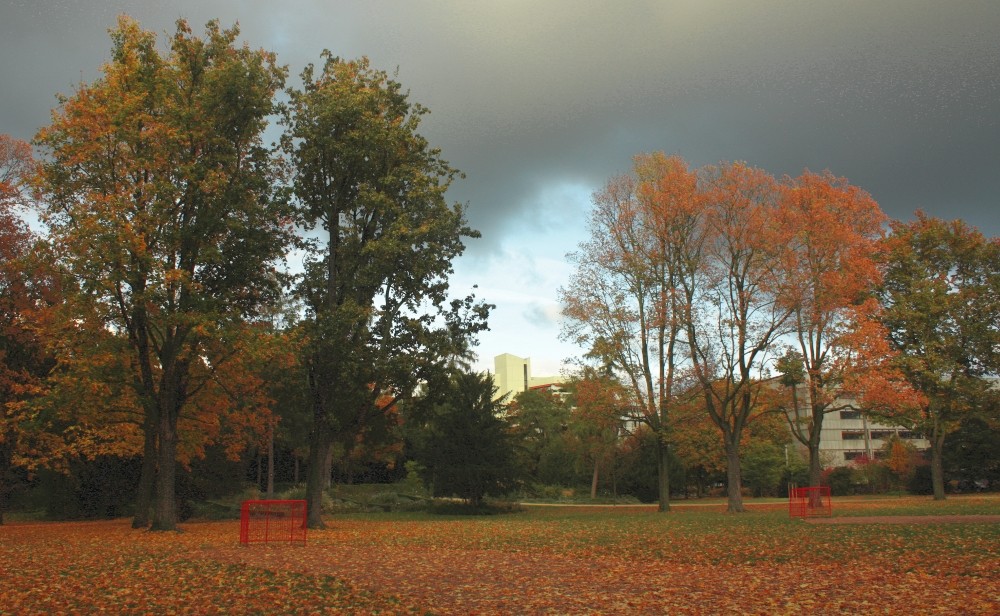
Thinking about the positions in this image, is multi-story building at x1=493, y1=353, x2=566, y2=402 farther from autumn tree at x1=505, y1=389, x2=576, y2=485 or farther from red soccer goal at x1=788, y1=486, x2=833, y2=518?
red soccer goal at x1=788, y1=486, x2=833, y2=518

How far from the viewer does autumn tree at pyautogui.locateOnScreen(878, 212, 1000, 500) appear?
3644cm

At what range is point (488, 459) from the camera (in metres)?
35.0

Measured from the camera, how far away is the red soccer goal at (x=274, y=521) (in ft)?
54.2

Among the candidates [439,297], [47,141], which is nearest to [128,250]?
[47,141]

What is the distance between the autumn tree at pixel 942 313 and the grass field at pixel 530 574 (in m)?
22.3

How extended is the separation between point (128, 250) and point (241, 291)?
4.87 metres

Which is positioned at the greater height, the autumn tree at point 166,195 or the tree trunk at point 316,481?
the autumn tree at point 166,195

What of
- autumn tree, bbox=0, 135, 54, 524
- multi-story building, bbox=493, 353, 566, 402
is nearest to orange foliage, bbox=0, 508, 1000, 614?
autumn tree, bbox=0, 135, 54, 524

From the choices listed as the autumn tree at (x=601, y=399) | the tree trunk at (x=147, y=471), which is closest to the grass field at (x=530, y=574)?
the tree trunk at (x=147, y=471)

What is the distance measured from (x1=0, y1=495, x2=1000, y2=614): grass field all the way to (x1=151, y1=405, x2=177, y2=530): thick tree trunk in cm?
273

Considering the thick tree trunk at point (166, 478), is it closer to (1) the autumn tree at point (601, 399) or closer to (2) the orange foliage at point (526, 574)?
(2) the orange foliage at point (526, 574)

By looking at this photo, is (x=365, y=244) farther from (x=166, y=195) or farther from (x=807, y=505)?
(x=807, y=505)

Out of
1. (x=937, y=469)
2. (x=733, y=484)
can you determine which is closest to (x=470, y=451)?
(x=733, y=484)

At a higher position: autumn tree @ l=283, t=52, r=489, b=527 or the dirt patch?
autumn tree @ l=283, t=52, r=489, b=527
